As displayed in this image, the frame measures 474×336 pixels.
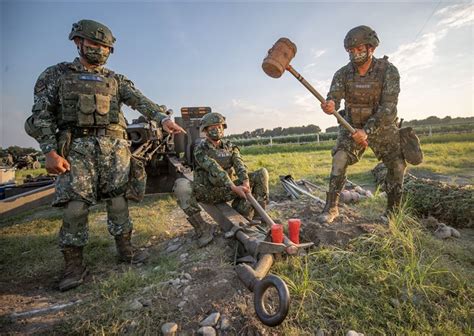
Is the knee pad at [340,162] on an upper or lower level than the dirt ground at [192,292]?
upper

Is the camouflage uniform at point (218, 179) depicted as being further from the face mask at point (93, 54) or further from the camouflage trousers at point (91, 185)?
the face mask at point (93, 54)

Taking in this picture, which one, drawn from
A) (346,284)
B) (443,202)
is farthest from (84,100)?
(443,202)

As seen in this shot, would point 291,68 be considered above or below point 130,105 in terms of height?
above

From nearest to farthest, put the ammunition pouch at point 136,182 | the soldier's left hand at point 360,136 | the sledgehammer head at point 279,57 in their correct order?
the sledgehammer head at point 279,57, the ammunition pouch at point 136,182, the soldier's left hand at point 360,136

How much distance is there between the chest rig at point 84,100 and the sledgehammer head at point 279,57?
1632mm

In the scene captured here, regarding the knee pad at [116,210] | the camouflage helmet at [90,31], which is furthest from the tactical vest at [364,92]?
the knee pad at [116,210]

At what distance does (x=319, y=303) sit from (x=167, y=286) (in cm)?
113

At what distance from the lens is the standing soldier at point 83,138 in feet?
8.29

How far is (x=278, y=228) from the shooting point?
7.25ft

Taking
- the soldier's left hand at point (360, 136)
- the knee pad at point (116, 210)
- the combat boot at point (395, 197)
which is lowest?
the combat boot at point (395, 197)

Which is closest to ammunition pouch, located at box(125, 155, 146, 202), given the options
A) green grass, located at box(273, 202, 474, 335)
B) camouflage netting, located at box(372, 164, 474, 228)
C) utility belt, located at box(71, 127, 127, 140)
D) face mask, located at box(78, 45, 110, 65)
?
utility belt, located at box(71, 127, 127, 140)

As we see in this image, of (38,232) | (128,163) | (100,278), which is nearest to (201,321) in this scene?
(100,278)

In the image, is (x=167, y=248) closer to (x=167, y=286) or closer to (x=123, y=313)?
(x=167, y=286)

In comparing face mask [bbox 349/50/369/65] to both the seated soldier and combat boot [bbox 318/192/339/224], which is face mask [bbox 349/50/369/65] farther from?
the seated soldier
